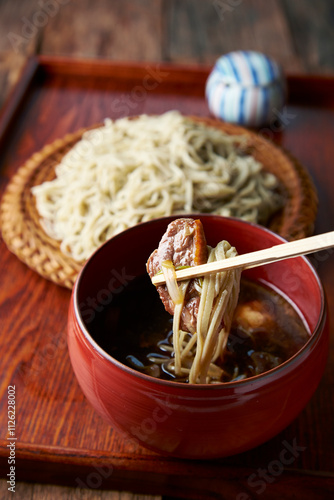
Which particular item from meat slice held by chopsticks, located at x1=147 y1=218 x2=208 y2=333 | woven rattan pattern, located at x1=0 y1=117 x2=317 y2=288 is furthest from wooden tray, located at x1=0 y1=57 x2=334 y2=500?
meat slice held by chopsticks, located at x1=147 y1=218 x2=208 y2=333

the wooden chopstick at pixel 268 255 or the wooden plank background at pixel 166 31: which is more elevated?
the wooden chopstick at pixel 268 255

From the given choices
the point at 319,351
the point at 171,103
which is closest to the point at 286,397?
the point at 319,351

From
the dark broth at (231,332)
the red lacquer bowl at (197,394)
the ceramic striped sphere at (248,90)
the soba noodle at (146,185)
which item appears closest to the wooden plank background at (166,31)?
the ceramic striped sphere at (248,90)

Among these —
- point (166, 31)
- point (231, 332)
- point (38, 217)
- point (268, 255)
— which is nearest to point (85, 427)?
point (231, 332)

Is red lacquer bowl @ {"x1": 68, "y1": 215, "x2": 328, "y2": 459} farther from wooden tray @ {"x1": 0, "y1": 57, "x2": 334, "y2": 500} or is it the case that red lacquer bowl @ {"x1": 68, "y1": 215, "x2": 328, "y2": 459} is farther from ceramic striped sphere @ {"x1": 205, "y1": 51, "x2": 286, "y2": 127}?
ceramic striped sphere @ {"x1": 205, "y1": 51, "x2": 286, "y2": 127}

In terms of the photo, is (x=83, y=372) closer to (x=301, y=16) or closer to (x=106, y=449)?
(x=106, y=449)

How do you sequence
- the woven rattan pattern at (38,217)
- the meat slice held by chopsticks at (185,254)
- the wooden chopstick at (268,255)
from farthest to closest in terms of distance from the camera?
the woven rattan pattern at (38,217)
the meat slice held by chopsticks at (185,254)
the wooden chopstick at (268,255)

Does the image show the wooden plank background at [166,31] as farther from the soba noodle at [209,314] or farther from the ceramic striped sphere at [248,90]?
the soba noodle at [209,314]
